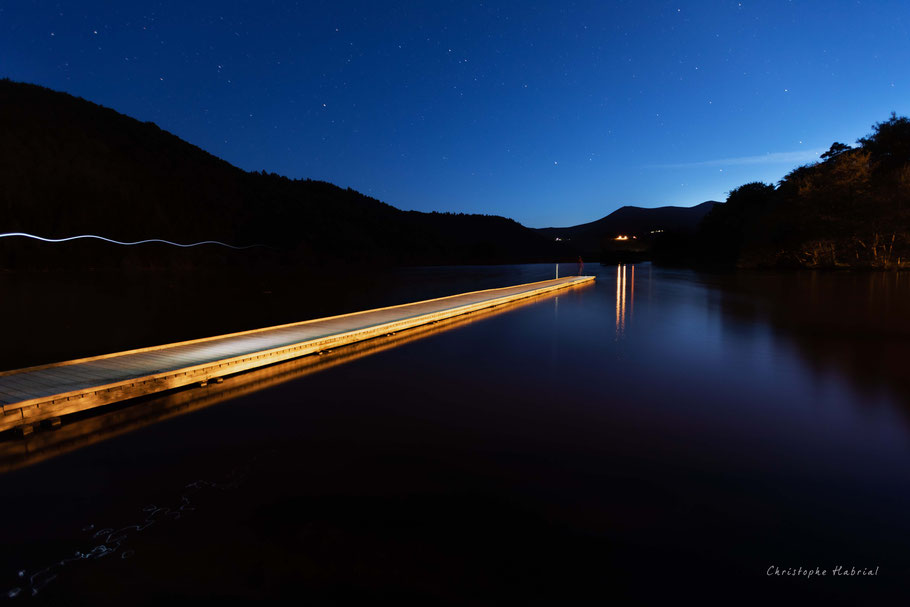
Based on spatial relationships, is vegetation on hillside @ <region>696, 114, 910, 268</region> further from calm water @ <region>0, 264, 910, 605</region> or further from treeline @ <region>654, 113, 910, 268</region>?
calm water @ <region>0, 264, 910, 605</region>

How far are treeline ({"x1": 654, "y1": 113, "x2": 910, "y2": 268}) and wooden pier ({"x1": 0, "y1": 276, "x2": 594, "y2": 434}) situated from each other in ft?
110

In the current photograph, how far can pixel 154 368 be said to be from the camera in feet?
18.7

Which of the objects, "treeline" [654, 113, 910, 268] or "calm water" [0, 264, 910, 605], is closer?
"calm water" [0, 264, 910, 605]

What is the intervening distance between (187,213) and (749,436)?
60623mm

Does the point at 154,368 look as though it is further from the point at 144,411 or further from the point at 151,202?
the point at 151,202

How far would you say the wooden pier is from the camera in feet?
14.7

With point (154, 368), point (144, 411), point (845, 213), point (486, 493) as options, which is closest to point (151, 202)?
point (154, 368)

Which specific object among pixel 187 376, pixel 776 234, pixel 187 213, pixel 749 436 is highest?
pixel 187 213

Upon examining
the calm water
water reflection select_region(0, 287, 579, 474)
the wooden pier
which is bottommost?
the calm water

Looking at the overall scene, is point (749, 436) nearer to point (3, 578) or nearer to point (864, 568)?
point (864, 568)

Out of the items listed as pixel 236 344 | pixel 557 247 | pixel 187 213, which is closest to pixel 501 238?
pixel 557 247

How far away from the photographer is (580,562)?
2.54m

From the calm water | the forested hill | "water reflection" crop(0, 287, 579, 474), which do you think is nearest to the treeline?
the calm water

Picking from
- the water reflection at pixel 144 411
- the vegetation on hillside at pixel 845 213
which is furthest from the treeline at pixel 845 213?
the water reflection at pixel 144 411
